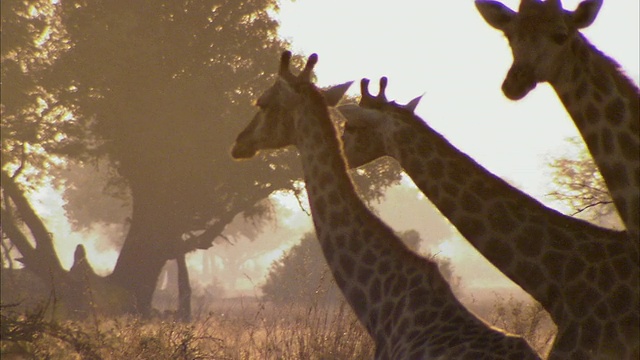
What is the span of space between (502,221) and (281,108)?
2.40 meters

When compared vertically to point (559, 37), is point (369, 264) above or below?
below

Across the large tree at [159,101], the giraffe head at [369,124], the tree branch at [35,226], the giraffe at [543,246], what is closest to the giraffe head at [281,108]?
the giraffe head at [369,124]

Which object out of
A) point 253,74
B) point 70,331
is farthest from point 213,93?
point 70,331

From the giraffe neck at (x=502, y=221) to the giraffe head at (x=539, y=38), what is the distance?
922 mm

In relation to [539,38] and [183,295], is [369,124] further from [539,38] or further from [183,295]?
[183,295]

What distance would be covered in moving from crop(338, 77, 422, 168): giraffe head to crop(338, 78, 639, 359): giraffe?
0.25m

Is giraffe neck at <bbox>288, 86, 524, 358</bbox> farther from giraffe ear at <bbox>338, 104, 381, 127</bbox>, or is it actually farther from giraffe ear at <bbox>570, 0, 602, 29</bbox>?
giraffe ear at <bbox>570, 0, 602, 29</bbox>

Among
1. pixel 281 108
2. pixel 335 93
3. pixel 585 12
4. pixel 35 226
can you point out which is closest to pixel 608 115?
pixel 585 12

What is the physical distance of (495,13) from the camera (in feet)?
18.2

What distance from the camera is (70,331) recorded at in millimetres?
10094

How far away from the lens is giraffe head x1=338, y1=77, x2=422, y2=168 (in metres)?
7.26

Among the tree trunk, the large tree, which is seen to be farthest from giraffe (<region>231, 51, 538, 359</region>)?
the large tree

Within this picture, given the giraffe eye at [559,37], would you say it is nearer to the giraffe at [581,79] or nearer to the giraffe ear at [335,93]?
the giraffe at [581,79]

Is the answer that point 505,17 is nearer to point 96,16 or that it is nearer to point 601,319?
point 601,319
